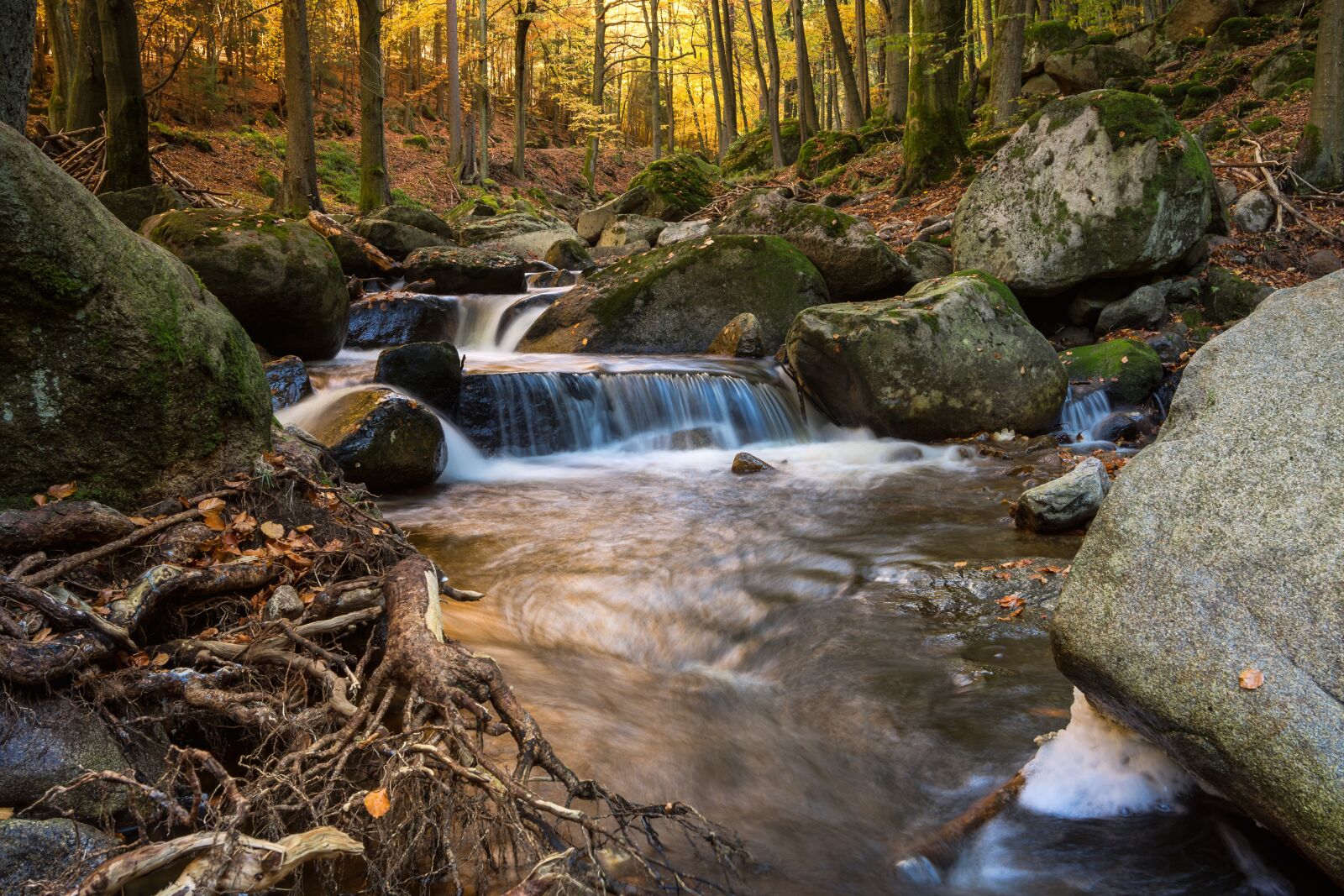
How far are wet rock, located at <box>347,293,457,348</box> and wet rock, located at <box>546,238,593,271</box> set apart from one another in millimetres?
5445

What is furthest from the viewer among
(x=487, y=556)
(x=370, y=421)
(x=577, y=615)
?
(x=370, y=421)

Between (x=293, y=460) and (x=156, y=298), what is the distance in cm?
100

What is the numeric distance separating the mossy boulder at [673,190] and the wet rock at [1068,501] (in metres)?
15.9

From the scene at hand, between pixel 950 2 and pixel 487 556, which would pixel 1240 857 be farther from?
pixel 950 2

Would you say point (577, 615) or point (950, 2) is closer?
point (577, 615)


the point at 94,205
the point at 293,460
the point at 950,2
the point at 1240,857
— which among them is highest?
the point at 950,2

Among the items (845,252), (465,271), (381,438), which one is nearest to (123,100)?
(465,271)

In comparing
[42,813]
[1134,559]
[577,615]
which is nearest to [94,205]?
[42,813]

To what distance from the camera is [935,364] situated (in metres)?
8.77

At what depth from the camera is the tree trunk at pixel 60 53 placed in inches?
651

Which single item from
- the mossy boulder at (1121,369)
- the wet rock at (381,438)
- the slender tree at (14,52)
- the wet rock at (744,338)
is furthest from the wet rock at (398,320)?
the mossy boulder at (1121,369)

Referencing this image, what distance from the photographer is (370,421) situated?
6.81 m

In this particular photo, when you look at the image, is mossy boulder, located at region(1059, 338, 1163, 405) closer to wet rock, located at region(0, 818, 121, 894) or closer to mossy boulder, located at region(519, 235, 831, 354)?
mossy boulder, located at region(519, 235, 831, 354)

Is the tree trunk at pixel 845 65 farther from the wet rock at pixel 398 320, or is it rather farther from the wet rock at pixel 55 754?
the wet rock at pixel 55 754
